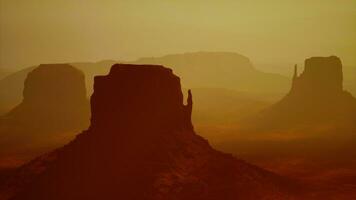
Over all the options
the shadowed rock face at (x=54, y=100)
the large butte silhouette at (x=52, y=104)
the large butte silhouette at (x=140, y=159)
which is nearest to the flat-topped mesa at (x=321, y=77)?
the shadowed rock face at (x=54, y=100)

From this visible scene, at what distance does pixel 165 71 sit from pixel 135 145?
28.0 feet

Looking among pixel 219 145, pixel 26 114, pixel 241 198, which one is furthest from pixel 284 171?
pixel 26 114

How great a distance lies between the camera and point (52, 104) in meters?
136

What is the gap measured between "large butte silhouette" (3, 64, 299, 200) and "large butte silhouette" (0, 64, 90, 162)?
233 ft

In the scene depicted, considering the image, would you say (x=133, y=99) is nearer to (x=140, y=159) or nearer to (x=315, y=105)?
(x=140, y=159)

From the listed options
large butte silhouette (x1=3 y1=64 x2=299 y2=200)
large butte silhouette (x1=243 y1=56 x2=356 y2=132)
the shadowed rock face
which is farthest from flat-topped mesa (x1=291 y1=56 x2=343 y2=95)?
large butte silhouette (x1=3 y1=64 x2=299 y2=200)

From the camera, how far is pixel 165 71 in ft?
194

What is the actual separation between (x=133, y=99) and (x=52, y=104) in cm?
8182

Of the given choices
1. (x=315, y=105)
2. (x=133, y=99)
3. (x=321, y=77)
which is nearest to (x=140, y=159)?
(x=133, y=99)

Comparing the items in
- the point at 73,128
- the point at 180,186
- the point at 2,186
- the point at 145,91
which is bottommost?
the point at 73,128

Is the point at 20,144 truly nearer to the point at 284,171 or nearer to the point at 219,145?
the point at 219,145

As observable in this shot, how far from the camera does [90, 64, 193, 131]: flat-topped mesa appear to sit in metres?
57.8

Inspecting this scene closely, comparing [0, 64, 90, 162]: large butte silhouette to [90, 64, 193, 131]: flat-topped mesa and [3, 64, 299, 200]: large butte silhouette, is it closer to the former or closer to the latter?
[3, 64, 299, 200]: large butte silhouette

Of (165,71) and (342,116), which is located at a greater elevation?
(165,71)
